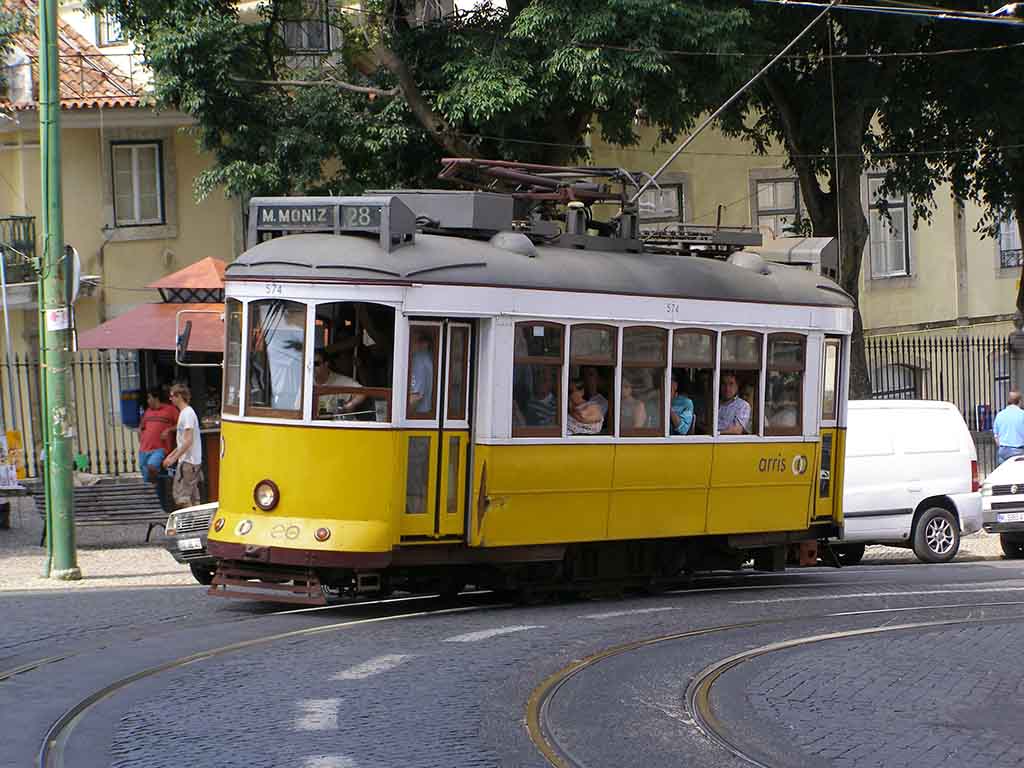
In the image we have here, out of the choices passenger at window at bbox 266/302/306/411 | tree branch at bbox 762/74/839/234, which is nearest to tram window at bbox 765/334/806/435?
passenger at window at bbox 266/302/306/411

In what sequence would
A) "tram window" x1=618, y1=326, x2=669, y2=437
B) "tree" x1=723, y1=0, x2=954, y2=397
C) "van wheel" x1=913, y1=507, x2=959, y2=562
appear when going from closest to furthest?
"tram window" x1=618, y1=326, x2=669, y2=437
"van wheel" x1=913, y1=507, x2=959, y2=562
"tree" x1=723, y1=0, x2=954, y2=397

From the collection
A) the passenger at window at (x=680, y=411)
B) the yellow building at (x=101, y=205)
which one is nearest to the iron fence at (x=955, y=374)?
the yellow building at (x=101, y=205)

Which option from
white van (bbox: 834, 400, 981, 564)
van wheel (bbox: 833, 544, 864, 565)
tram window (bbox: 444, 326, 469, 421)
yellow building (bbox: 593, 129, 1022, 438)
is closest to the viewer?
tram window (bbox: 444, 326, 469, 421)

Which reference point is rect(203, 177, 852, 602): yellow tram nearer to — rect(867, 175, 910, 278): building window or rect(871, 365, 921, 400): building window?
rect(871, 365, 921, 400): building window

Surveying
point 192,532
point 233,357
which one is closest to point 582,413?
point 233,357

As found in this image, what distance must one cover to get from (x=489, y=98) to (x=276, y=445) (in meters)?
10.1

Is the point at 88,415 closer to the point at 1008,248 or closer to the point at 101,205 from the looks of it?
the point at 101,205

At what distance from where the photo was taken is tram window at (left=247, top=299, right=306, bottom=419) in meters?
13.0

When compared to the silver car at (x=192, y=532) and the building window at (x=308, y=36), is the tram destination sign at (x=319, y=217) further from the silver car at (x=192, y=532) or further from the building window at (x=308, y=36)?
the building window at (x=308, y=36)

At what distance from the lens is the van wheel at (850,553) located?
20.5 m

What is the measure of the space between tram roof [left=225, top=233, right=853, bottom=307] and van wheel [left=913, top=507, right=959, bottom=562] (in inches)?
221

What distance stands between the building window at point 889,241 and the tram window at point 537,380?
24901 mm

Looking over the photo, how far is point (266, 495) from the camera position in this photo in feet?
43.0

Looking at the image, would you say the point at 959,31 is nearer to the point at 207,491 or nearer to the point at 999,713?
the point at 207,491
